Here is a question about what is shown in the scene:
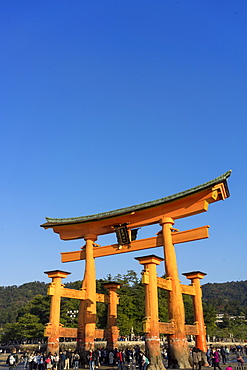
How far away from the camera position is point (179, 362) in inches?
626

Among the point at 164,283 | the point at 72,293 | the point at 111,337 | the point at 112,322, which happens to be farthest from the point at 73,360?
the point at 164,283

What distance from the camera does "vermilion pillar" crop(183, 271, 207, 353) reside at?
62.9 ft

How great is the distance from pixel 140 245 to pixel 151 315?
5.05m

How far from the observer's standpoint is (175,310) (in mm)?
16906

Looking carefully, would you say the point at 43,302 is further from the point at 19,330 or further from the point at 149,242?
the point at 149,242

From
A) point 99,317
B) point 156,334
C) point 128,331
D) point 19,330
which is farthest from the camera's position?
point 19,330

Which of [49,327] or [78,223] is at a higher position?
[78,223]

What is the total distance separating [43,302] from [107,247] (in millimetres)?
35990

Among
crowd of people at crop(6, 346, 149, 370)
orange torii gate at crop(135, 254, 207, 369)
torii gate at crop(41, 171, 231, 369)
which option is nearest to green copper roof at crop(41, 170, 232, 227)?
torii gate at crop(41, 171, 231, 369)

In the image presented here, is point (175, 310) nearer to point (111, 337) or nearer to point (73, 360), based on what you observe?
point (111, 337)

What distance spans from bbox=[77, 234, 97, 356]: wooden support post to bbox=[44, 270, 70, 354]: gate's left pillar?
1.37 m

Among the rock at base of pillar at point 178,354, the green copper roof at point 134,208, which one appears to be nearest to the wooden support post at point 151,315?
the rock at base of pillar at point 178,354

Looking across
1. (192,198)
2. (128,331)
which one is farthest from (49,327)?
(128,331)

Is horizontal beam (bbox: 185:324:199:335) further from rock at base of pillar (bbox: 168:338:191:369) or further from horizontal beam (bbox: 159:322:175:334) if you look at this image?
horizontal beam (bbox: 159:322:175:334)
